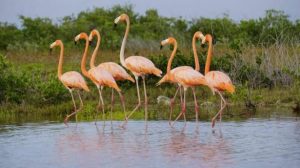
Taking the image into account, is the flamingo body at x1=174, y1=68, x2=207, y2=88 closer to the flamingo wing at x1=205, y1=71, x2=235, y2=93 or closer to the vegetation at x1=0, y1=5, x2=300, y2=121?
the flamingo wing at x1=205, y1=71, x2=235, y2=93

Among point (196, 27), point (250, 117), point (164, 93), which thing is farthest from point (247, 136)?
point (196, 27)

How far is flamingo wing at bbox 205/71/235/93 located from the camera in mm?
12380

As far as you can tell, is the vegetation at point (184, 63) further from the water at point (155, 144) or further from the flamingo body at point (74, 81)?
the water at point (155, 144)

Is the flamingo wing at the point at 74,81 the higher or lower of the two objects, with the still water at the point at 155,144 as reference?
higher

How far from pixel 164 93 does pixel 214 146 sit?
7589mm

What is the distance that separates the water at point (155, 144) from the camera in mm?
9547

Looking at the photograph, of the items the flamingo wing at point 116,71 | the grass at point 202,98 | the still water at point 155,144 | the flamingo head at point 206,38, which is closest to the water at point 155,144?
the still water at point 155,144

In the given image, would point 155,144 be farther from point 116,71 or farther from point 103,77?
point 116,71

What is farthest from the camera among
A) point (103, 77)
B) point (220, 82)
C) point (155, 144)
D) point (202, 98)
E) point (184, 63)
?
point (184, 63)

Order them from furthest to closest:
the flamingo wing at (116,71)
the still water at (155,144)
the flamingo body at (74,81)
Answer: the flamingo wing at (116,71)
the flamingo body at (74,81)
the still water at (155,144)

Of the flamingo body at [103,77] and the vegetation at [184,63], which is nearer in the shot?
the flamingo body at [103,77]

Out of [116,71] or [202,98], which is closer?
[116,71]

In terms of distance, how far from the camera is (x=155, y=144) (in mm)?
11062

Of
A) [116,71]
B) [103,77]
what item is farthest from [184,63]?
[103,77]
